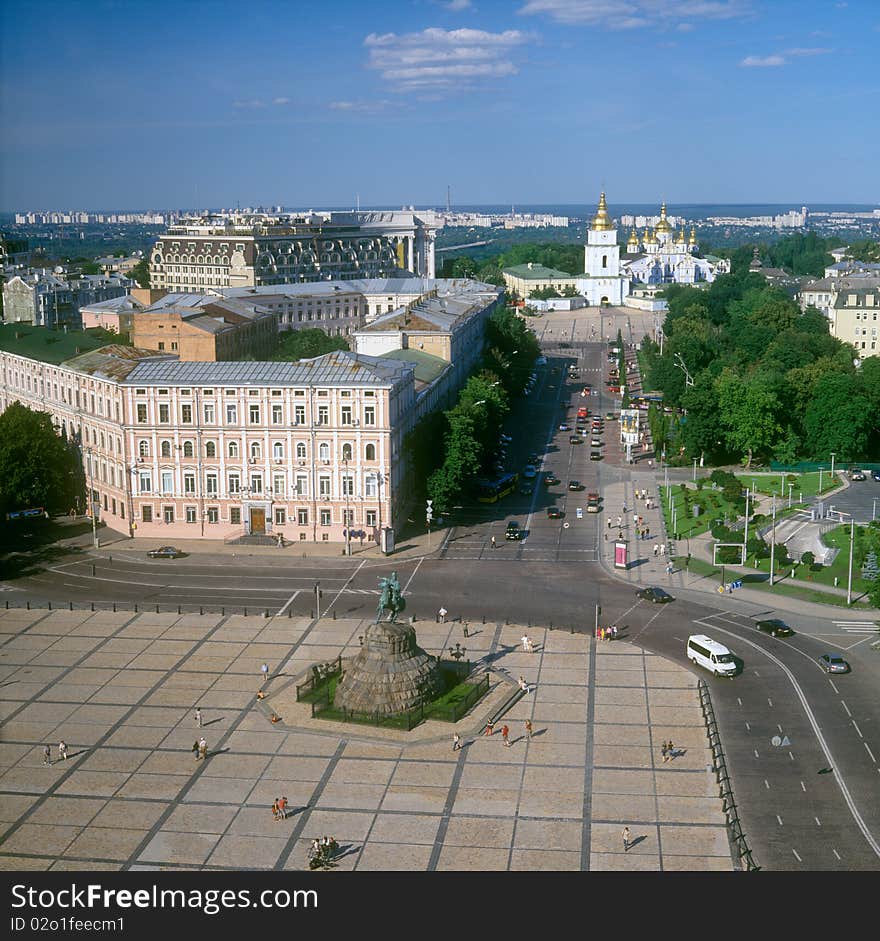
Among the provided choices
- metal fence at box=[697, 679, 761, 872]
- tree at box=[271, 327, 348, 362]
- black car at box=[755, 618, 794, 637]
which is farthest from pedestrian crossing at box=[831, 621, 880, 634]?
tree at box=[271, 327, 348, 362]

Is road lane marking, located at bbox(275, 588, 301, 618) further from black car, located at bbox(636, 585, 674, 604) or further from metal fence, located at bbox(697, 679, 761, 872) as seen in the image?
metal fence, located at bbox(697, 679, 761, 872)

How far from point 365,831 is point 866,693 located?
932 inches

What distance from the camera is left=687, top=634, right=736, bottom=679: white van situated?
5441 cm

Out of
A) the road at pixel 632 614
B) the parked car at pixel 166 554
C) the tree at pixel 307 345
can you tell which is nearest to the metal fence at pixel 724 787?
the road at pixel 632 614

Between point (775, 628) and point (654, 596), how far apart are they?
24.0 feet

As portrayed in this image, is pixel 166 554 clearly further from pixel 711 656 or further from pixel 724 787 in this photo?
pixel 724 787

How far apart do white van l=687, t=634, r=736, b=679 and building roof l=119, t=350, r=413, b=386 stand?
27359 mm

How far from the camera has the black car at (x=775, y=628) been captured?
5991 centimetres

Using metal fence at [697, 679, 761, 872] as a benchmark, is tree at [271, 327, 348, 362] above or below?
above

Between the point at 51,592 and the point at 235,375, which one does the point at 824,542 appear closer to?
the point at 235,375

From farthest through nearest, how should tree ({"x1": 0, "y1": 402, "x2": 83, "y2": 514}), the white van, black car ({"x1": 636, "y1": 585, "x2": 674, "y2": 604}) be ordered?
tree ({"x1": 0, "y1": 402, "x2": 83, "y2": 514}) < black car ({"x1": 636, "y1": 585, "x2": 674, "y2": 604}) < the white van

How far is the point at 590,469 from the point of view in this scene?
100188 mm
